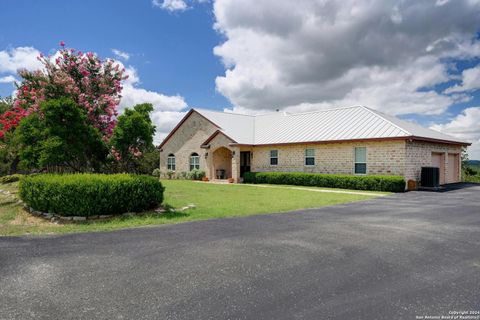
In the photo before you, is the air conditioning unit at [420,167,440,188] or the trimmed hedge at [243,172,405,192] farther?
the air conditioning unit at [420,167,440,188]

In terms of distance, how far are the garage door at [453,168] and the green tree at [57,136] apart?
24.7m

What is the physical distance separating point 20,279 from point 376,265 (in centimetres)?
581

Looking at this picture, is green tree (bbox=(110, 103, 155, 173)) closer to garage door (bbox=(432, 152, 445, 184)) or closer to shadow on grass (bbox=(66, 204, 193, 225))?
shadow on grass (bbox=(66, 204, 193, 225))

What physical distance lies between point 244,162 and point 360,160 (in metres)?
11.4

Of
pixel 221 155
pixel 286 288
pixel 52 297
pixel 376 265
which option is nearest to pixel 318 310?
pixel 286 288

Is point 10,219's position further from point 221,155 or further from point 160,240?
point 221,155

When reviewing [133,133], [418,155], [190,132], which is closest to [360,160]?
[418,155]

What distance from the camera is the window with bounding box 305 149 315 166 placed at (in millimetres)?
24250

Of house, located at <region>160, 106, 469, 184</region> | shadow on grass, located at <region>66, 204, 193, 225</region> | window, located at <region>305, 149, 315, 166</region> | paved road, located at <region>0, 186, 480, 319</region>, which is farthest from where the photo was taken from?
window, located at <region>305, 149, 315, 166</region>

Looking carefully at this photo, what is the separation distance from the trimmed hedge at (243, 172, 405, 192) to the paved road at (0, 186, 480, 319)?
34.7 ft

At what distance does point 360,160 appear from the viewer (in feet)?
71.1

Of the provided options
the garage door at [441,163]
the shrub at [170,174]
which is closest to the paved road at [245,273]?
the garage door at [441,163]

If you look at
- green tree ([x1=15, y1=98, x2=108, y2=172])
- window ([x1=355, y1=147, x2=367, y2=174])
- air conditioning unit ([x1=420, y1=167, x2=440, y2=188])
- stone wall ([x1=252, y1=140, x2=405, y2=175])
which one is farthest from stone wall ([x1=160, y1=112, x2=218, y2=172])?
air conditioning unit ([x1=420, y1=167, x2=440, y2=188])

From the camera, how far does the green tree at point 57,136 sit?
1204 centimetres
